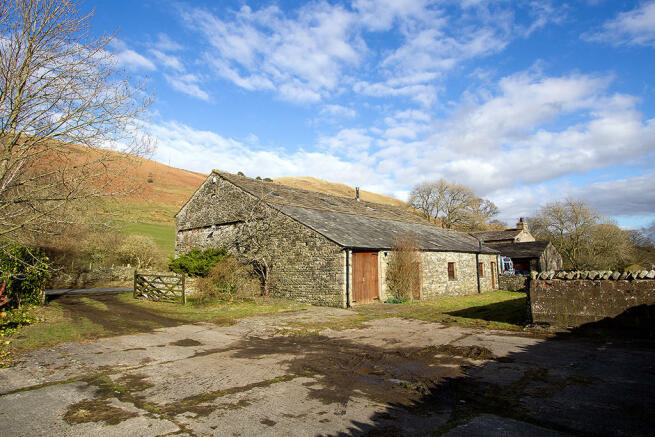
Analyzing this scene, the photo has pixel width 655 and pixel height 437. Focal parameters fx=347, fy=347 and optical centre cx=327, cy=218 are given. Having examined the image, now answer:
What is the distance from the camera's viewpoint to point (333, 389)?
5.17 meters

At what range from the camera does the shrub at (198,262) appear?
17828mm

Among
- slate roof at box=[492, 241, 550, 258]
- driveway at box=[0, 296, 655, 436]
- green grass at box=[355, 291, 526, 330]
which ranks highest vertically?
slate roof at box=[492, 241, 550, 258]

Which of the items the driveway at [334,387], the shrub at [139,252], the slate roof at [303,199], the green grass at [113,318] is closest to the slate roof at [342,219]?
the slate roof at [303,199]

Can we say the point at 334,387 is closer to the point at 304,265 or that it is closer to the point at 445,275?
the point at 304,265

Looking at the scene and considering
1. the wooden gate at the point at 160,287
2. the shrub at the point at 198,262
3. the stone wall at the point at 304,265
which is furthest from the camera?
the shrub at the point at 198,262

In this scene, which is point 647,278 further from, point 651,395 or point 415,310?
point 415,310

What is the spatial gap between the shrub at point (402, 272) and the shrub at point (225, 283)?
22.7 feet

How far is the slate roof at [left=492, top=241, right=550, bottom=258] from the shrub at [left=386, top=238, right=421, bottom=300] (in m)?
19.1

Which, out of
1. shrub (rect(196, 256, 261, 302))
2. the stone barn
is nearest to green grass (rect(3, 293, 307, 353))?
shrub (rect(196, 256, 261, 302))

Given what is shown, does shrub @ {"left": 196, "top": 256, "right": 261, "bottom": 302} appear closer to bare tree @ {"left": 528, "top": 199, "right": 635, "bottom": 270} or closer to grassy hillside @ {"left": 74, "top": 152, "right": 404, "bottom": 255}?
grassy hillside @ {"left": 74, "top": 152, "right": 404, "bottom": 255}

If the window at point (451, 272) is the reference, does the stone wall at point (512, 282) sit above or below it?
below

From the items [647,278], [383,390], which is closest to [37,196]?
[383,390]

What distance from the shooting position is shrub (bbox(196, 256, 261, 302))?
1589 centimetres

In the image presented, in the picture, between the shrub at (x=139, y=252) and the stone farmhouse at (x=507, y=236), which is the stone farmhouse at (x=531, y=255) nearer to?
the stone farmhouse at (x=507, y=236)
